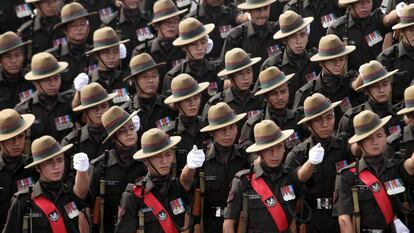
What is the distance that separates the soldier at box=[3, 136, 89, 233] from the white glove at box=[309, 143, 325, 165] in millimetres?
2842

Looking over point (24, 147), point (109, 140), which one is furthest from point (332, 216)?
point (24, 147)

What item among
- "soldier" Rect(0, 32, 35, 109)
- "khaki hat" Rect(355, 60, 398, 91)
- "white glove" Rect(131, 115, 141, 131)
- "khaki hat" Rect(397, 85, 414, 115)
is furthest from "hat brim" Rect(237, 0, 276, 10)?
"khaki hat" Rect(397, 85, 414, 115)

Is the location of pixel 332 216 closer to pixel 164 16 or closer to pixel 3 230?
pixel 3 230

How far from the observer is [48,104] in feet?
65.3

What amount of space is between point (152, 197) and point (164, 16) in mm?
5112

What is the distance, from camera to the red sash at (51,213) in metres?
16.9

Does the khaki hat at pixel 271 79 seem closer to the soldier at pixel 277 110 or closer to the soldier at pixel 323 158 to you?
the soldier at pixel 277 110

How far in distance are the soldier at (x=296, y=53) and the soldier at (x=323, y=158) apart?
7.68 feet

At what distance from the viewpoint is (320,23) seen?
21016 millimetres

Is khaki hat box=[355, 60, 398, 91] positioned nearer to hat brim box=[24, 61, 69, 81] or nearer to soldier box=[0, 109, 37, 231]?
soldier box=[0, 109, 37, 231]

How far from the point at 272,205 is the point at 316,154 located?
91 cm

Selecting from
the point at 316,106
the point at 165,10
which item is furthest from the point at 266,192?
the point at 165,10

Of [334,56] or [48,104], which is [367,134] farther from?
[48,104]

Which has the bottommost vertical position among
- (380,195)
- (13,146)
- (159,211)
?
(159,211)
